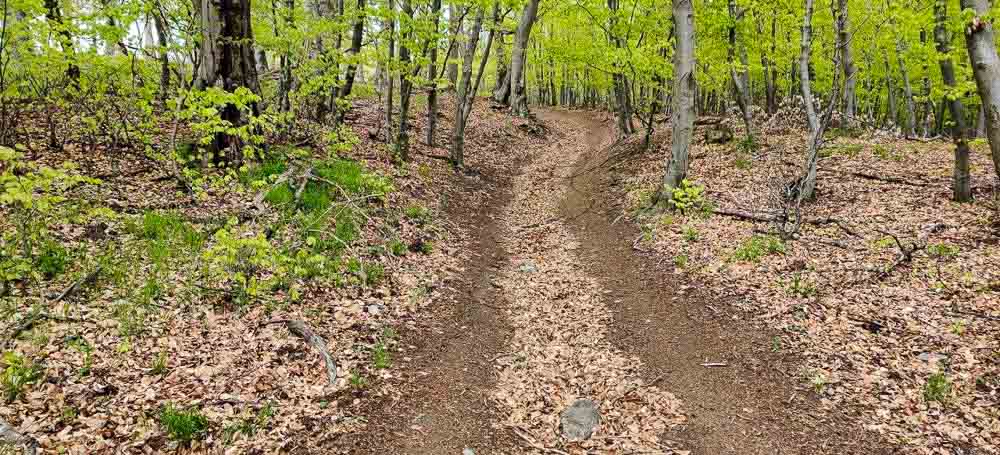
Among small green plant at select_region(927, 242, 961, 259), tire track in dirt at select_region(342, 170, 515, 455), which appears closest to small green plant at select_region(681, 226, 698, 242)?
small green plant at select_region(927, 242, 961, 259)

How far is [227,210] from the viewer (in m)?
9.26

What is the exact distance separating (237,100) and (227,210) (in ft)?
9.46

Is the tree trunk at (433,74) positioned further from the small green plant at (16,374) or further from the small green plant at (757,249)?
the small green plant at (16,374)

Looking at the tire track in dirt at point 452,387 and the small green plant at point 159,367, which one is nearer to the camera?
the tire track in dirt at point 452,387

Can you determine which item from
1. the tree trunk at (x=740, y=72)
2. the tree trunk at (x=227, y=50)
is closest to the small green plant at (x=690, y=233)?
the tree trunk at (x=740, y=72)

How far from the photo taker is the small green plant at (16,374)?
473 centimetres

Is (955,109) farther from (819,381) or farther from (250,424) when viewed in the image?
(250,424)

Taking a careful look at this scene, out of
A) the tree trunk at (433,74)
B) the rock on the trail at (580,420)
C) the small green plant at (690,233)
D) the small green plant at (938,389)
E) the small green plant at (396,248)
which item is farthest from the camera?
the tree trunk at (433,74)

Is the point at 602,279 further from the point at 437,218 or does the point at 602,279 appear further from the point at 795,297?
the point at 437,218

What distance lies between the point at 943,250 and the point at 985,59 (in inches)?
130

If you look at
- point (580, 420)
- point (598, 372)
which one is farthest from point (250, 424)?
point (598, 372)

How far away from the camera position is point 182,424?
4.78m

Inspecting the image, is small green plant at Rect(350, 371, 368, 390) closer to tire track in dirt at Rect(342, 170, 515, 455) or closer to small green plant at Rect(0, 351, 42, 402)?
tire track in dirt at Rect(342, 170, 515, 455)

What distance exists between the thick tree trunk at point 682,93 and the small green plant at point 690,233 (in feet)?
3.13
